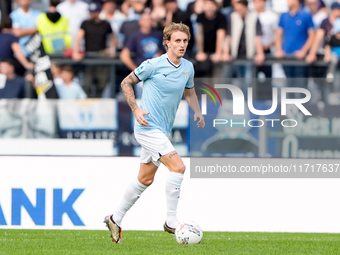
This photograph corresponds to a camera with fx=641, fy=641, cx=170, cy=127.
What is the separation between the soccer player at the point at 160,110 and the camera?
6434 millimetres

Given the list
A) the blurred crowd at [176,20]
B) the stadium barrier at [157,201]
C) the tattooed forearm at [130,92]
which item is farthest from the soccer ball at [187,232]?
the blurred crowd at [176,20]

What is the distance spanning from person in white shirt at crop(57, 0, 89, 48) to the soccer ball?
6.12 metres

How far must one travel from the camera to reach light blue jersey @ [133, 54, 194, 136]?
6508mm

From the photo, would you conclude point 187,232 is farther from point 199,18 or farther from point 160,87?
point 199,18

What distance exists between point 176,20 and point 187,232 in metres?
5.81

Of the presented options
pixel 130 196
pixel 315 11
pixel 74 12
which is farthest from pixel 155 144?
pixel 315 11

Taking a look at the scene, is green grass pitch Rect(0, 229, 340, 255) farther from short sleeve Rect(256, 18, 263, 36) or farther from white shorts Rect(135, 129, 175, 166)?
short sleeve Rect(256, 18, 263, 36)

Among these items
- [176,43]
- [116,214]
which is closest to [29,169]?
[116,214]

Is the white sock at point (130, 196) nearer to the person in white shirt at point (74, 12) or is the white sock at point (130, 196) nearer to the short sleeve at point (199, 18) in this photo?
the short sleeve at point (199, 18)

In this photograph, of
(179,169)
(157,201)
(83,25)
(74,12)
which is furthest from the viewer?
(74,12)

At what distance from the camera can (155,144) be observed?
256 inches

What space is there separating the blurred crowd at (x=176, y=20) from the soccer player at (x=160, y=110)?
12.4 feet

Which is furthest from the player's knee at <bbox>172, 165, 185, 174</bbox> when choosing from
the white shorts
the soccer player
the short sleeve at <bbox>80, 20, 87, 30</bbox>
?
the short sleeve at <bbox>80, 20, 87, 30</bbox>

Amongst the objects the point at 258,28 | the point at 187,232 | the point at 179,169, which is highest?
the point at 258,28
